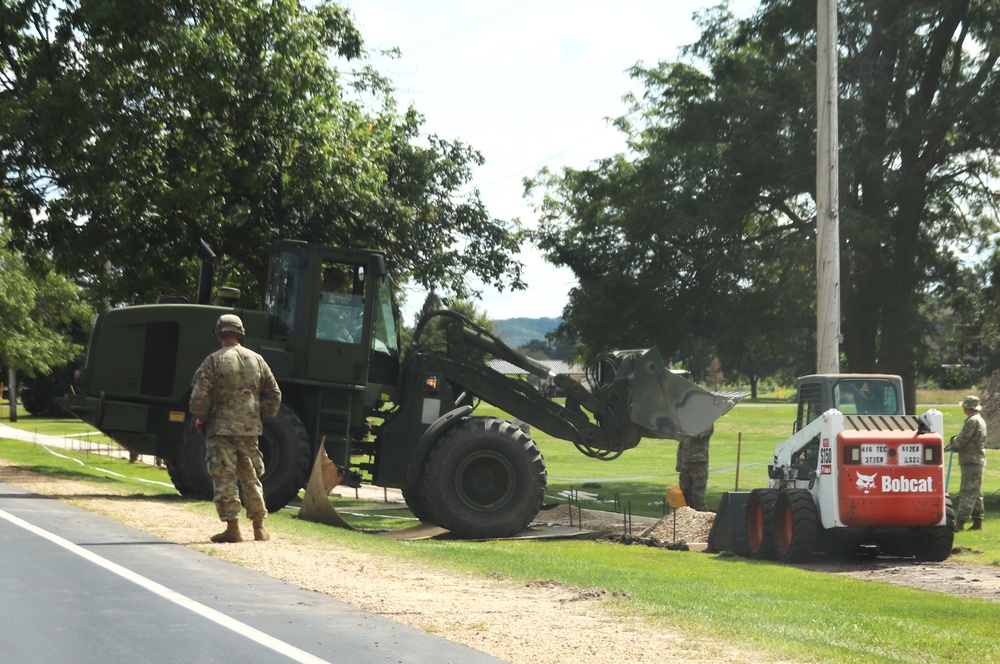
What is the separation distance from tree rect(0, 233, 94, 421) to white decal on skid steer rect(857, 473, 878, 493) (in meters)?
34.8

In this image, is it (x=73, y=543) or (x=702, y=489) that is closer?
(x=73, y=543)

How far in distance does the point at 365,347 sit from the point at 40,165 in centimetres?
940

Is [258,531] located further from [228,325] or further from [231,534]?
[228,325]

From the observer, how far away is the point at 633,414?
19.0 m

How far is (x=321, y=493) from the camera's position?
16.8m

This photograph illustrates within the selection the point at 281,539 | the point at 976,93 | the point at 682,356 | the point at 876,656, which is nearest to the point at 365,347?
the point at 281,539

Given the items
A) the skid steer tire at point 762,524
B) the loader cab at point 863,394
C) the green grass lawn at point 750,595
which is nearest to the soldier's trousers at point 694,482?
the green grass lawn at point 750,595

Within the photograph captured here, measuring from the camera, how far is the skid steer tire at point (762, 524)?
17.2 meters

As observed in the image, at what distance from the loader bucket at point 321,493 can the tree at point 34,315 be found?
101 ft


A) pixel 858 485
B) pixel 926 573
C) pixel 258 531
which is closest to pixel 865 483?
pixel 858 485

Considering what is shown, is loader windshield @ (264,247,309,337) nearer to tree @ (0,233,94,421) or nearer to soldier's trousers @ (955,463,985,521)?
soldier's trousers @ (955,463,985,521)

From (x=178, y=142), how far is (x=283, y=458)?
8169 millimetres

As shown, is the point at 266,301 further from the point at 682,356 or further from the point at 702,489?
the point at 682,356

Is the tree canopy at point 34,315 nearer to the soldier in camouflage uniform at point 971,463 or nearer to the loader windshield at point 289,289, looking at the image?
the loader windshield at point 289,289
